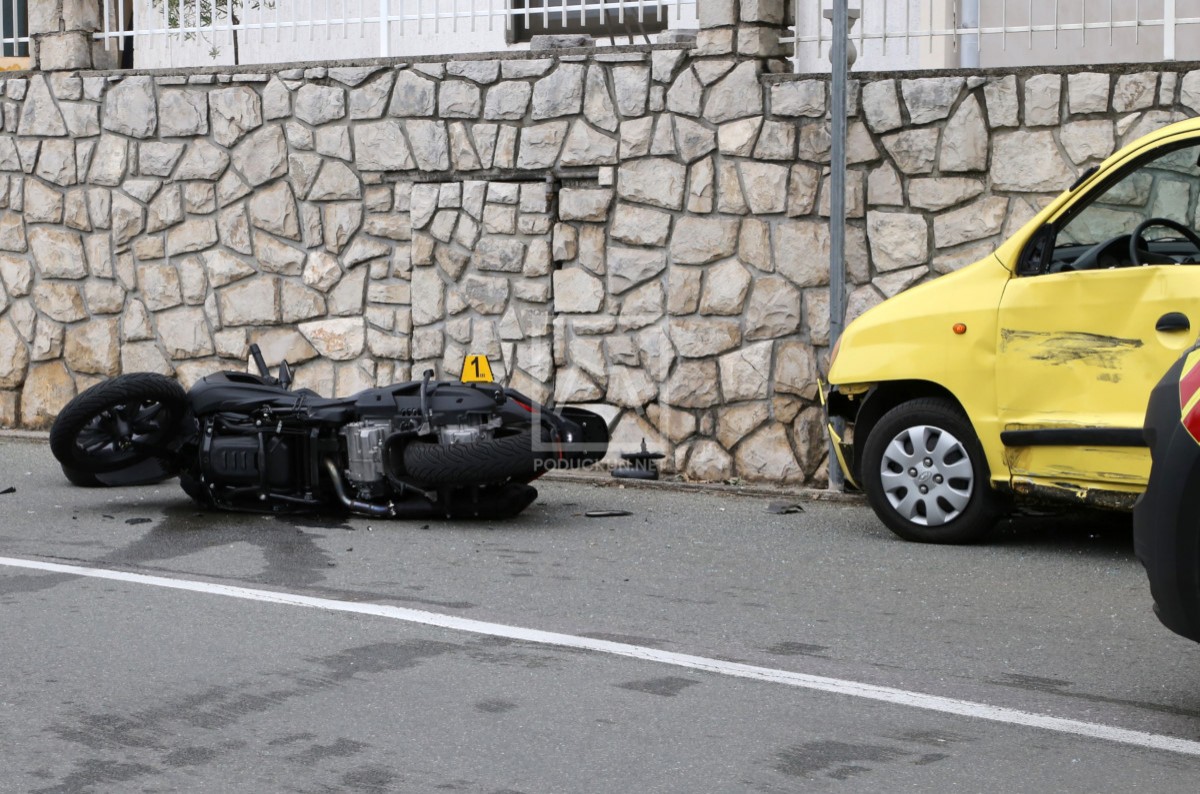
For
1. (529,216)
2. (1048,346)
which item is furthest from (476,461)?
(529,216)

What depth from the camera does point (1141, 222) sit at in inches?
337

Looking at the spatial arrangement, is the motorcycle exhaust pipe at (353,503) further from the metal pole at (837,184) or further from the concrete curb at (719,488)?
the metal pole at (837,184)

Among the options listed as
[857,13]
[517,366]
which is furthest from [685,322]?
[857,13]

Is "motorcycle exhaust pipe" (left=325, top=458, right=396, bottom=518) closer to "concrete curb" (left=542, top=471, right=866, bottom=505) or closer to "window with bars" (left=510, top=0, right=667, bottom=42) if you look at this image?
"concrete curb" (left=542, top=471, right=866, bottom=505)

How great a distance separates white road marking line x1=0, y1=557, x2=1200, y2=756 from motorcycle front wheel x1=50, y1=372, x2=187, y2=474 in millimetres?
1664

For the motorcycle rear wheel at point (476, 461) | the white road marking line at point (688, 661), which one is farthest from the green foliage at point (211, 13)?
the white road marking line at point (688, 661)

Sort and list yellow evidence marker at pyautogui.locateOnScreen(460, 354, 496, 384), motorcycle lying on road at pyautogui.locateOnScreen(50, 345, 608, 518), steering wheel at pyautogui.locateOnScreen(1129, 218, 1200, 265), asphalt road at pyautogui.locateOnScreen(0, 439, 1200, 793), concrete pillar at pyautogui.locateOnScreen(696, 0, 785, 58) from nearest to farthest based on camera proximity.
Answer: asphalt road at pyautogui.locateOnScreen(0, 439, 1200, 793), steering wheel at pyautogui.locateOnScreen(1129, 218, 1200, 265), motorcycle lying on road at pyautogui.locateOnScreen(50, 345, 608, 518), yellow evidence marker at pyautogui.locateOnScreen(460, 354, 496, 384), concrete pillar at pyautogui.locateOnScreen(696, 0, 785, 58)

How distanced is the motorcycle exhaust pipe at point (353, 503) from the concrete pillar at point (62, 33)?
5615mm

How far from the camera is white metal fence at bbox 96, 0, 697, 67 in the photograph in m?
12.1

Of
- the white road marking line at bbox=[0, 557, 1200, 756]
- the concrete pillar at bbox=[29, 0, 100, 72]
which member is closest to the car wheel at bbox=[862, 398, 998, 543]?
the white road marking line at bbox=[0, 557, 1200, 756]

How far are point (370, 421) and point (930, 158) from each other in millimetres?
3772

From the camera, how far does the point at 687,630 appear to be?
682 centimetres

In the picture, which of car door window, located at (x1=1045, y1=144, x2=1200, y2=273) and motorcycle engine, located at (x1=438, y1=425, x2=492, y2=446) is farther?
motorcycle engine, located at (x1=438, y1=425, x2=492, y2=446)

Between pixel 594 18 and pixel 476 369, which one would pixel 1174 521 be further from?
pixel 594 18
